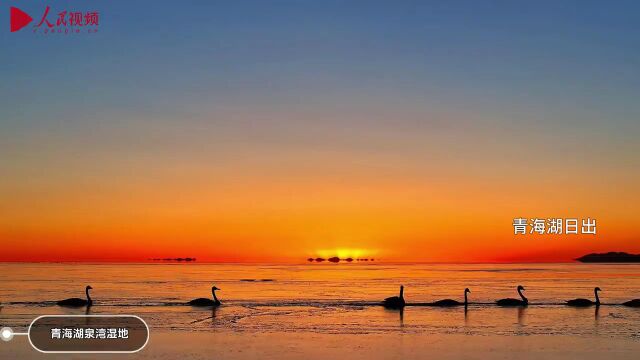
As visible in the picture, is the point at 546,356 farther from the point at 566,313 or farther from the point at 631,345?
Result: the point at 566,313

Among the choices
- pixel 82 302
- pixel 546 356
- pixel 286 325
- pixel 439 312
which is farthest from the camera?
pixel 82 302

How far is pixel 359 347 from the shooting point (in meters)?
26.0

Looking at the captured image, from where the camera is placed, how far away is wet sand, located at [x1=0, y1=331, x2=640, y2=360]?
24.1 metres

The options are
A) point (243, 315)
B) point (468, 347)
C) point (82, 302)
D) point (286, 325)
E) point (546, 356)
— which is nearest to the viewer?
point (546, 356)

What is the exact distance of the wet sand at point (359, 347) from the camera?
24109mm

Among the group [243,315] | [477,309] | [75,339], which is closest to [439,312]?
[477,309]

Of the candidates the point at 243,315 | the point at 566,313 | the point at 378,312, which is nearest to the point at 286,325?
the point at 243,315

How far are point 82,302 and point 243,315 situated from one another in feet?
43.7

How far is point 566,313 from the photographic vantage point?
40938mm

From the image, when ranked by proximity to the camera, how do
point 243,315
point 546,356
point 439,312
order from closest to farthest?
point 546,356 → point 243,315 → point 439,312

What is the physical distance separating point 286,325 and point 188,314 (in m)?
8.33

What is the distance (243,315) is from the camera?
38.9m

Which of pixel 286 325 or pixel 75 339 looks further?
pixel 286 325

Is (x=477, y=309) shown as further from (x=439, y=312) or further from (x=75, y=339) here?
(x=75, y=339)
